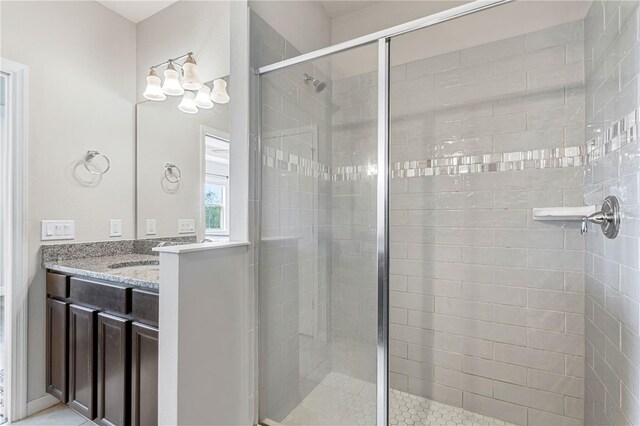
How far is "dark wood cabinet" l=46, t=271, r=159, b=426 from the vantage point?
148cm

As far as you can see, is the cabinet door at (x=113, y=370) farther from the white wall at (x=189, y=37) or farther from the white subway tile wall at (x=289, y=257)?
the white wall at (x=189, y=37)

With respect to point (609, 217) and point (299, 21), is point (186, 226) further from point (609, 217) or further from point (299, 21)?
point (609, 217)

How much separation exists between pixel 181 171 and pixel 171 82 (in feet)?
1.88

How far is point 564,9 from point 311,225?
67.4 inches

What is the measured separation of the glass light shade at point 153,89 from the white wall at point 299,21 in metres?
0.93

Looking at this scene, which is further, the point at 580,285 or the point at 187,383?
the point at 580,285

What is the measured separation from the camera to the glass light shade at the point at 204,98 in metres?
2.09

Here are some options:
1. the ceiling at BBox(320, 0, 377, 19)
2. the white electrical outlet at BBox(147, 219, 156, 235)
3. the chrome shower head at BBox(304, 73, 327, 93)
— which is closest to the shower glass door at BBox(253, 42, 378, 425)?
the chrome shower head at BBox(304, 73, 327, 93)

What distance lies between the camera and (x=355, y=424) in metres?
1.60

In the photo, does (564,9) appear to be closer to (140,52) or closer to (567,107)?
(567,107)

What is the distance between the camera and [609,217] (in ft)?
4.02

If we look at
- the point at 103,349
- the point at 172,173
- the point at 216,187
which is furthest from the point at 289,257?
the point at 172,173

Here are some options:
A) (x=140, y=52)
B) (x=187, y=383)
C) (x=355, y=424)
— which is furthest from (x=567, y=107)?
(x=140, y=52)

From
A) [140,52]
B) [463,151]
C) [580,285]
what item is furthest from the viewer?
[140,52]
